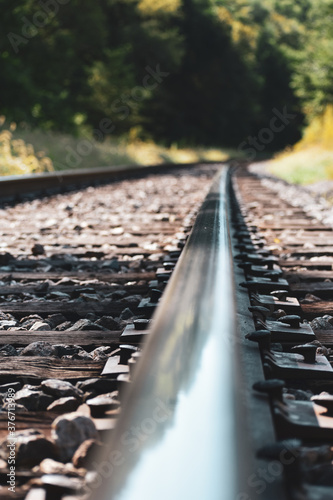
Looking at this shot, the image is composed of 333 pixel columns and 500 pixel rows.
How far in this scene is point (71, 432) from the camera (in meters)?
1.05

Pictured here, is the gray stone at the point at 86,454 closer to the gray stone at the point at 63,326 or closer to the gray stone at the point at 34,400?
the gray stone at the point at 34,400

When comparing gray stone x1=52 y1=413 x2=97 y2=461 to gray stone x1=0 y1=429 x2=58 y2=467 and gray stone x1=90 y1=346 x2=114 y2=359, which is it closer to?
gray stone x1=0 y1=429 x2=58 y2=467

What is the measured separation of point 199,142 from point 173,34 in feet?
38.8

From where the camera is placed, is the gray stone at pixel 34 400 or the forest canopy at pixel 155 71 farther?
the forest canopy at pixel 155 71

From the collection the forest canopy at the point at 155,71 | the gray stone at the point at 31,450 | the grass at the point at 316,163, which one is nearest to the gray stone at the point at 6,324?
the gray stone at the point at 31,450

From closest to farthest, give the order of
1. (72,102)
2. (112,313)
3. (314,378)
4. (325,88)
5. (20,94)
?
(314,378) → (112,313) → (20,94) → (72,102) → (325,88)

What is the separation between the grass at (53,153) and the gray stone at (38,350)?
802 cm

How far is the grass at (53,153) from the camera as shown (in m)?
9.90

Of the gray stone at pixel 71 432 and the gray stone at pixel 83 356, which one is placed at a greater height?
the gray stone at pixel 71 432

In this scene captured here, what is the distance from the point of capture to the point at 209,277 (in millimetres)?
1430

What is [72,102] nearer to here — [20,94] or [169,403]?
[20,94]

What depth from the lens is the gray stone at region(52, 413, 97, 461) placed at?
1032 mm

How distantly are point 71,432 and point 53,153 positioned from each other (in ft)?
42.1

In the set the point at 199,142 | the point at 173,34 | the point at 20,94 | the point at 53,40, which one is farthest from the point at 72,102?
the point at 199,142
